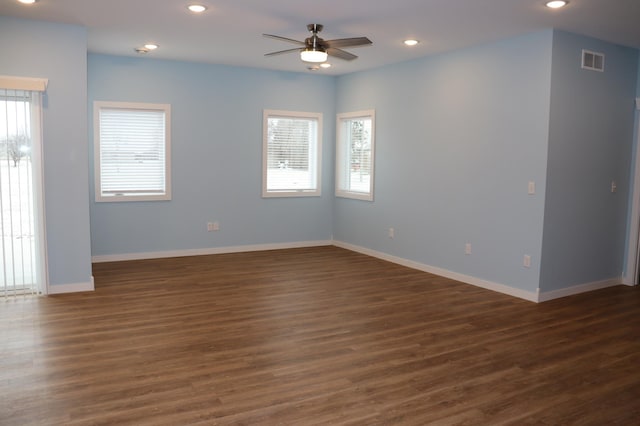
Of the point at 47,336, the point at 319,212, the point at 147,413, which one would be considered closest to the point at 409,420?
the point at 147,413

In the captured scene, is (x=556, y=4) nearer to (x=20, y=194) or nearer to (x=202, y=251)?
(x=20, y=194)

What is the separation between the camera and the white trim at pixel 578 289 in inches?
206

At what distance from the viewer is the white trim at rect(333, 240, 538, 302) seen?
17.3 feet

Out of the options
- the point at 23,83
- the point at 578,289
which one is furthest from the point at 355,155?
the point at 23,83

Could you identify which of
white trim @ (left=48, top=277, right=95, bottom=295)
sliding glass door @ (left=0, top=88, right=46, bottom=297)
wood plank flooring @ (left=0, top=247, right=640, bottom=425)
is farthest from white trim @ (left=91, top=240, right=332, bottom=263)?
sliding glass door @ (left=0, top=88, right=46, bottom=297)

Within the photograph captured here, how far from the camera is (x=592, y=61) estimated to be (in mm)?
5281

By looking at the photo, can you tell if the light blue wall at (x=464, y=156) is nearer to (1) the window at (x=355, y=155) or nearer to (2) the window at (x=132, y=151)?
(1) the window at (x=355, y=155)

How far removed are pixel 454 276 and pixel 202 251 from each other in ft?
11.6

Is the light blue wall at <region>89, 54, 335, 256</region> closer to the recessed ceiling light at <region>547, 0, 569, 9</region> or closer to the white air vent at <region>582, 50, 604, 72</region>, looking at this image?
the white air vent at <region>582, 50, 604, 72</region>

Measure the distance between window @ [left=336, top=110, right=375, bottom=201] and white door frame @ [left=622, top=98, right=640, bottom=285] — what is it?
10.6 ft

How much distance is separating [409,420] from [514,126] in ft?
11.7

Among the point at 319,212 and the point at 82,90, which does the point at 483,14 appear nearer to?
the point at 82,90

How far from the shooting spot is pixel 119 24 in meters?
5.04

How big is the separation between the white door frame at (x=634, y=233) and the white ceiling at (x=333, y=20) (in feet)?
4.16
